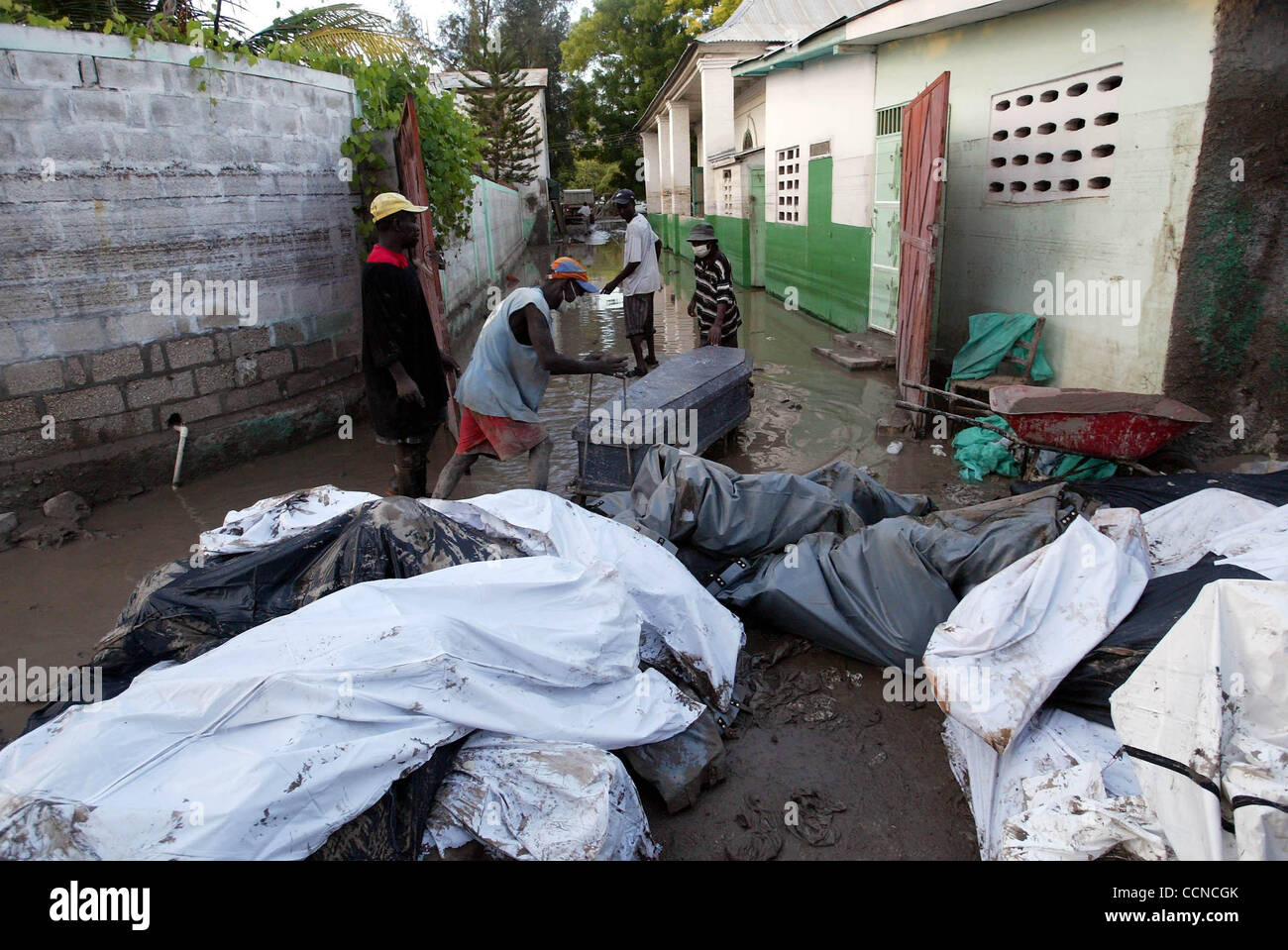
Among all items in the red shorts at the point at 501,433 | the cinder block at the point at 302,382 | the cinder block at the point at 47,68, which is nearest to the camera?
the red shorts at the point at 501,433

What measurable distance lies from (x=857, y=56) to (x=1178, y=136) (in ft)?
16.9

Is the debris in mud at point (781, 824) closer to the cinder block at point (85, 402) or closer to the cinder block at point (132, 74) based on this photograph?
the cinder block at point (85, 402)

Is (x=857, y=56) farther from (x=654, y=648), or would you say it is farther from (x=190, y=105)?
(x=654, y=648)

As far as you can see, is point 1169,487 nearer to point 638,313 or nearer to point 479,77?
point 638,313

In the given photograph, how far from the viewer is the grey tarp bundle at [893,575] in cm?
310

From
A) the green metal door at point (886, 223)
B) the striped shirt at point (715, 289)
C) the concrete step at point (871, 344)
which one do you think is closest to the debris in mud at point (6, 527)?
the striped shirt at point (715, 289)

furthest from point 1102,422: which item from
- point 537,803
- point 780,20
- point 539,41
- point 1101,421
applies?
point 539,41

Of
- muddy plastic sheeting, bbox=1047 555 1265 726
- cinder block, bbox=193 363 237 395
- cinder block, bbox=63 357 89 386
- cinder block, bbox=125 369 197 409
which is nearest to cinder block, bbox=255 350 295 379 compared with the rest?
cinder block, bbox=193 363 237 395

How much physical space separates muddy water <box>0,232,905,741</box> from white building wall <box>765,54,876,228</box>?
1.74 m

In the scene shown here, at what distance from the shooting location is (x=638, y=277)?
776cm

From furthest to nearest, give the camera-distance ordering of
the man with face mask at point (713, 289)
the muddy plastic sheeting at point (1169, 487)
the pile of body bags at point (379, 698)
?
the man with face mask at point (713, 289) → the muddy plastic sheeting at point (1169, 487) → the pile of body bags at point (379, 698)

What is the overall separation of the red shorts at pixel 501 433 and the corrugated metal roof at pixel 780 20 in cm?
1184

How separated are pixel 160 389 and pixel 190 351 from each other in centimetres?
32

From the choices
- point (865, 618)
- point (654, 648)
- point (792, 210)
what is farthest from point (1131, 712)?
point (792, 210)
